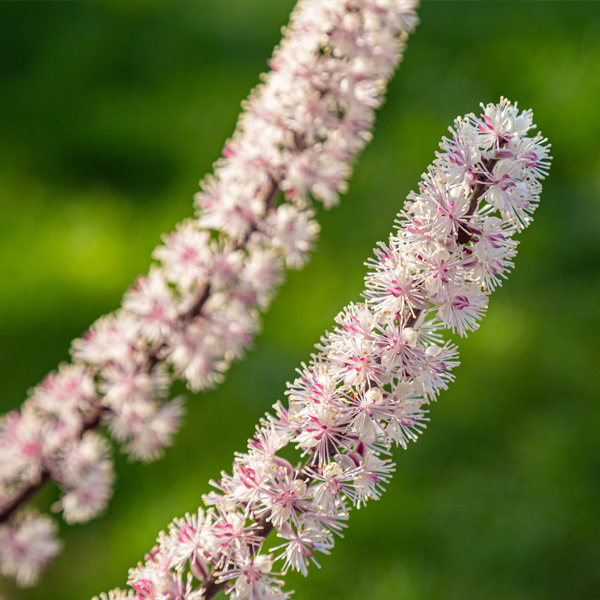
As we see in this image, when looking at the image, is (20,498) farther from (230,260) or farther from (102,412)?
(230,260)

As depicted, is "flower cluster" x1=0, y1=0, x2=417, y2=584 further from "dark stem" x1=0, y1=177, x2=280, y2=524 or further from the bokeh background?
the bokeh background

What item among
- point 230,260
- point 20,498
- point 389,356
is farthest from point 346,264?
point 389,356

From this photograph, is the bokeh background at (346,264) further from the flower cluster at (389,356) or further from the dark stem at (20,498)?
the flower cluster at (389,356)

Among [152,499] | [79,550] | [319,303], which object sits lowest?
[79,550]

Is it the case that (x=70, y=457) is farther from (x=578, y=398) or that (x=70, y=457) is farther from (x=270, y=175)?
(x=578, y=398)

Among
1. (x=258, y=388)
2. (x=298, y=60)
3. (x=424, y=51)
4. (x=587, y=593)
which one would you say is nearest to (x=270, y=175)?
(x=298, y=60)

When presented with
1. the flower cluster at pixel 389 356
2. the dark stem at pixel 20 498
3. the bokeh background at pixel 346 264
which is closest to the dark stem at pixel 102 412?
the dark stem at pixel 20 498
